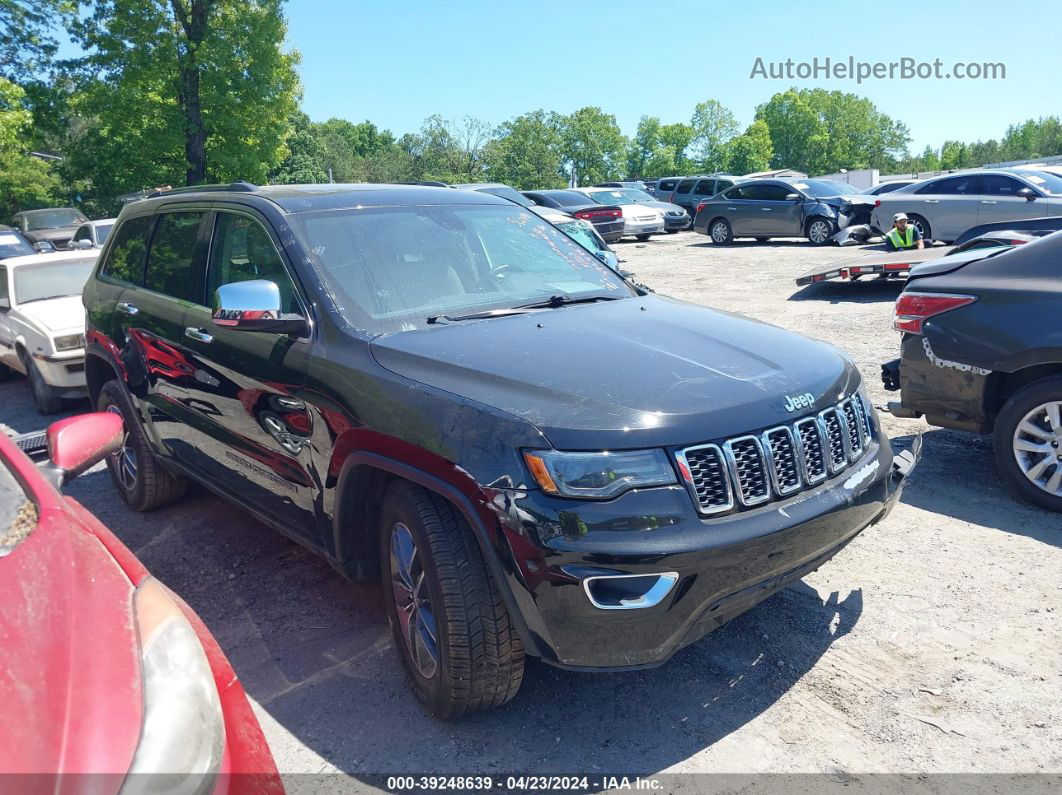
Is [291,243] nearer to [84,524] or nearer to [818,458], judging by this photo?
[84,524]

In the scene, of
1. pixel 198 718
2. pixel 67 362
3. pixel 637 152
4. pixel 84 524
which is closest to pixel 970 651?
pixel 198 718

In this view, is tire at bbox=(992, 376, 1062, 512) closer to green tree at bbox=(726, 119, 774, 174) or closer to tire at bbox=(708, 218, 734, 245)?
tire at bbox=(708, 218, 734, 245)

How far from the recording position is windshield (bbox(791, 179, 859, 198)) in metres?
19.7

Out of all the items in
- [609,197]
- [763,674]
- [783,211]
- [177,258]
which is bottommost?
[763,674]

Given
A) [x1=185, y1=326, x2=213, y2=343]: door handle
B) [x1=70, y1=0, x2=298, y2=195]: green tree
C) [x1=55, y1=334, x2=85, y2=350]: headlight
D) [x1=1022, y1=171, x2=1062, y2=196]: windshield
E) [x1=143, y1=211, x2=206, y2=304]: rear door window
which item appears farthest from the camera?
[x1=70, y1=0, x2=298, y2=195]: green tree

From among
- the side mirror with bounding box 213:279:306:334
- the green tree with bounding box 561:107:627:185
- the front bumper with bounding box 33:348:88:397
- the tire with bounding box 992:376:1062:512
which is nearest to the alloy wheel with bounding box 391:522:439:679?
the side mirror with bounding box 213:279:306:334

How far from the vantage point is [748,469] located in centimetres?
273

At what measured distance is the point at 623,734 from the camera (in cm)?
297

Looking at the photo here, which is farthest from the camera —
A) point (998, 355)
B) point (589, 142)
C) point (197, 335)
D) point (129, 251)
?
point (589, 142)

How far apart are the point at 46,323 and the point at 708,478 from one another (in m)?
7.52

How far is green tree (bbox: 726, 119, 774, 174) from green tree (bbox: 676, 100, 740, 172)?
1980 mm

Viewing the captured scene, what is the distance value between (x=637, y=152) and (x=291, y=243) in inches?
4107

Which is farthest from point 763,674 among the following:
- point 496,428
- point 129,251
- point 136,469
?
point 129,251

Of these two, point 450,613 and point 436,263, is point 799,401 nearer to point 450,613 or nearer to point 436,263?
point 450,613
